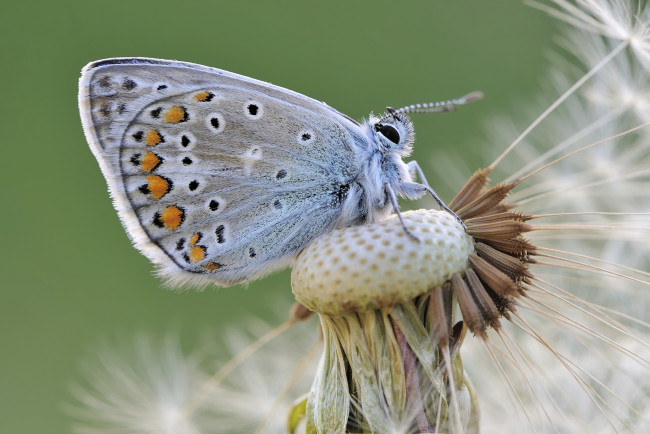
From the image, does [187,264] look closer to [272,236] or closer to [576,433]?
[272,236]

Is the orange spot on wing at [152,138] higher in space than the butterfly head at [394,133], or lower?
lower

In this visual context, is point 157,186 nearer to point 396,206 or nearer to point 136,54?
point 396,206

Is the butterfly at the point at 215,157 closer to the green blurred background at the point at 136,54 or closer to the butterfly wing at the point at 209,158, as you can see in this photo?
the butterfly wing at the point at 209,158

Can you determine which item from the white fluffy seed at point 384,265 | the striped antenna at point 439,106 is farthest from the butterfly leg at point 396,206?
the striped antenna at point 439,106

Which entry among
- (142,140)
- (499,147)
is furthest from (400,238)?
(499,147)

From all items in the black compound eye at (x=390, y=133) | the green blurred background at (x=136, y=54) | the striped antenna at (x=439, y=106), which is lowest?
the green blurred background at (x=136, y=54)

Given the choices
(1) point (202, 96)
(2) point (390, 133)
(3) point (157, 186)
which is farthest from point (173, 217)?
(2) point (390, 133)
